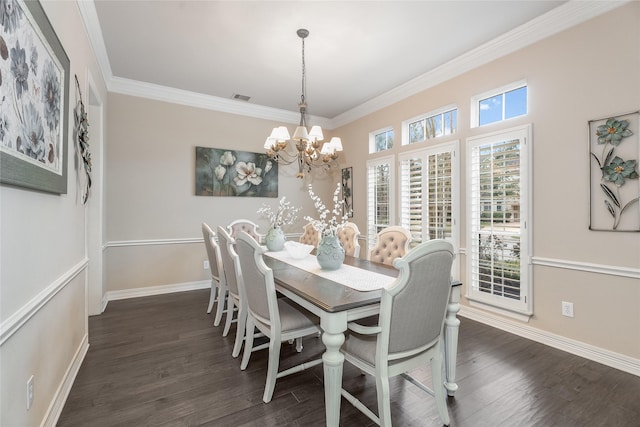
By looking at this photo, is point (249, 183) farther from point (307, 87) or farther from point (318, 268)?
point (318, 268)

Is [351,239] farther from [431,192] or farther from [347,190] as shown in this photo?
[347,190]

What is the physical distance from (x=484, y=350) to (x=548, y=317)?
0.73 metres

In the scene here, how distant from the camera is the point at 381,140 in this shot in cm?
490

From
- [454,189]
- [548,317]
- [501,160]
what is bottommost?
[548,317]

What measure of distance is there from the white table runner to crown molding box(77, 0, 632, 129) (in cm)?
275

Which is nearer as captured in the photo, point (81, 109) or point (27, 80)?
point (27, 80)

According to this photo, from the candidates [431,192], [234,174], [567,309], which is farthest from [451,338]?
[234,174]

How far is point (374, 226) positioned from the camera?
16.2 feet

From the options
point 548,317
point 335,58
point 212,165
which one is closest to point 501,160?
point 548,317

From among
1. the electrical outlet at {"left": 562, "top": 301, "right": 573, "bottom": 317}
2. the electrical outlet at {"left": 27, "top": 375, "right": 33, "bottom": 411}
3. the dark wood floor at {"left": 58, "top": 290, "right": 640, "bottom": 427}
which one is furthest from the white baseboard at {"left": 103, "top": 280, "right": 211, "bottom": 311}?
the electrical outlet at {"left": 562, "top": 301, "right": 573, "bottom": 317}

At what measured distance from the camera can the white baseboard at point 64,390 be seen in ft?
5.64

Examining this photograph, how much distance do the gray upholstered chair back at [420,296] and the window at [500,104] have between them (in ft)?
7.83

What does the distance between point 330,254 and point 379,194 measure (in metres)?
2.66

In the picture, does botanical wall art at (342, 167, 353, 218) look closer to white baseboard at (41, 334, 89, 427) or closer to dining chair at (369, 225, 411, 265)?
dining chair at (369, 225, 411, 265)
